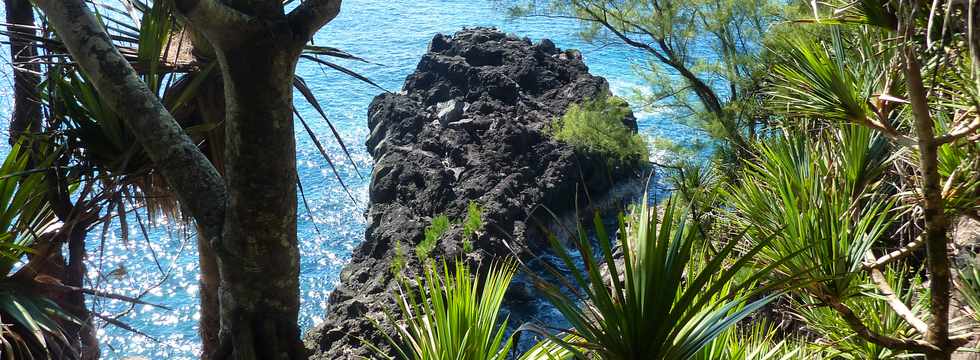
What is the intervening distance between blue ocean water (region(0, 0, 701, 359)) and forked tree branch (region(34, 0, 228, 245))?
1216 millimetres

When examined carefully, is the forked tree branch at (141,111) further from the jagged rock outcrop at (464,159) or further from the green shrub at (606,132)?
the green shrub at (606,132)

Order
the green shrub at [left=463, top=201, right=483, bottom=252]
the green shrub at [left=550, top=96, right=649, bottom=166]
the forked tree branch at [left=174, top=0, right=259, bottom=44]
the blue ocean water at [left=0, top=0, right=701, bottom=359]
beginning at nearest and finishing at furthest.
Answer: the forked tree branch at [left=174, top=0, right=259, bottom=44], the green shrub at [left=463, top=201, right=483, bottom=252], the green shrub at [left=550, top=96, right=649, bottom=166], the blue ocean water at [left=0, top=0, right=701, bottom=359]

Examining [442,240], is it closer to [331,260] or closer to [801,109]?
[331,260]

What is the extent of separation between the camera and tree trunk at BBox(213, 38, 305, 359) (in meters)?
2.36

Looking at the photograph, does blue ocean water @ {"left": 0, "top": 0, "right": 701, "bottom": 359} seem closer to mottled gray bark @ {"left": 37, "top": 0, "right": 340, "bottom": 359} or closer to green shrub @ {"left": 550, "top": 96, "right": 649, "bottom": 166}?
green shrub @ {"left": 550, "top": 96, "right": 649, "bottom": 166}

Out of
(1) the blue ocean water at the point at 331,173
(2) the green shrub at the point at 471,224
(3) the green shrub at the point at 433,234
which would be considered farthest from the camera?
(1) the blue ocean water at the point at 331,173

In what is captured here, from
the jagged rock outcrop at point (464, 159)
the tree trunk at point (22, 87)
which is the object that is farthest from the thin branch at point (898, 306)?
the jagged rock outcrop at point (464, 159)

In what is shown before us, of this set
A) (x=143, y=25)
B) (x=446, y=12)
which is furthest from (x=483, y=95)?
(x=143, y=25)

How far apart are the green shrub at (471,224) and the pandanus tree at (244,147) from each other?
8454mm

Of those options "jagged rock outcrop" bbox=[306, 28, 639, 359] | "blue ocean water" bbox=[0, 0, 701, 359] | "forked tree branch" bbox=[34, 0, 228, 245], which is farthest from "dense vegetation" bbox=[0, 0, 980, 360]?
"jagged rock outcrop" bbox=[306, 28, 639, 359]

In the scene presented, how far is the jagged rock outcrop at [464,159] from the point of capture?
11359mm

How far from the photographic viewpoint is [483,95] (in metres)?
15.8

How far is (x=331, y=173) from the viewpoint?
60.0ft

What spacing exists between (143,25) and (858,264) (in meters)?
2.75
